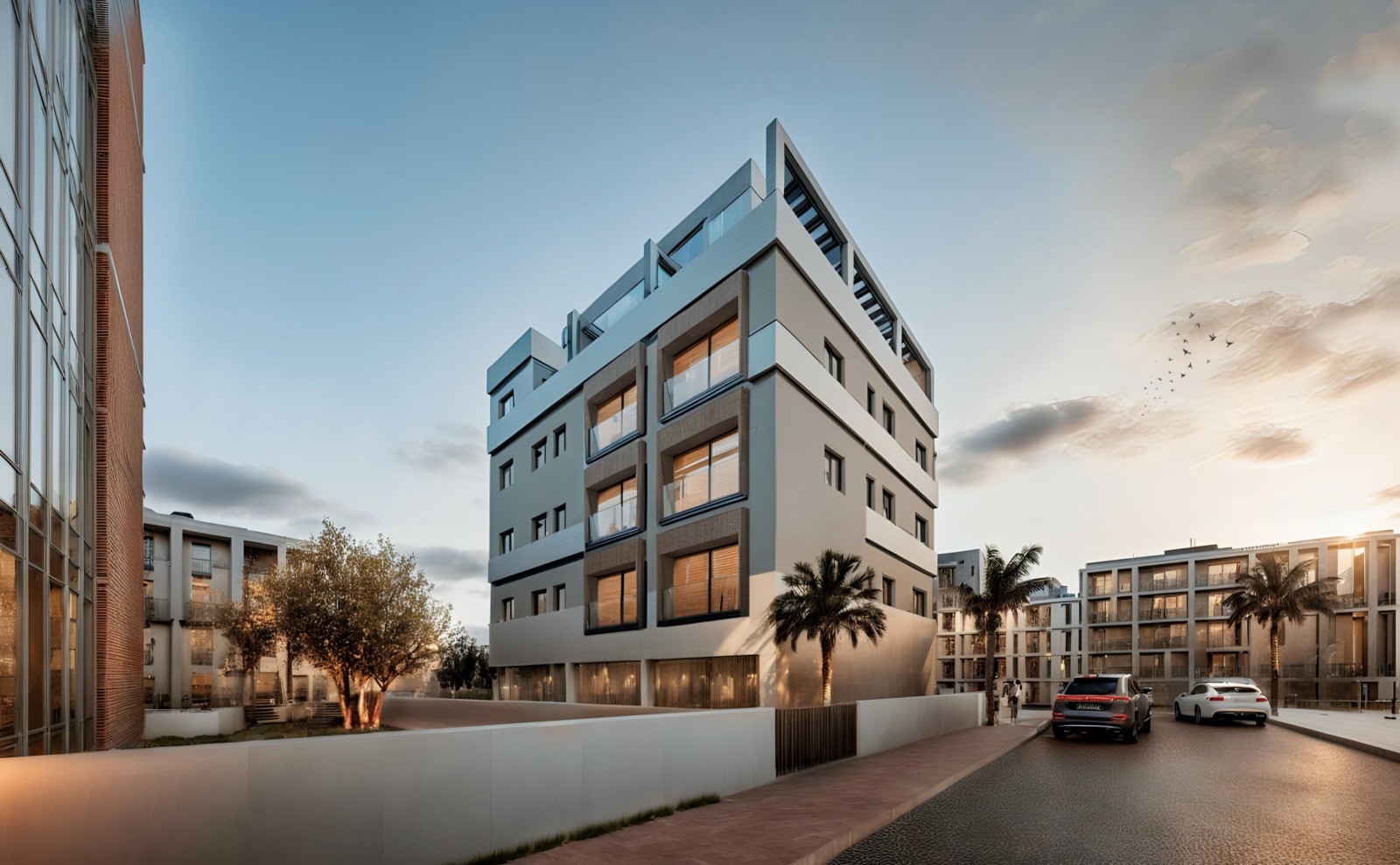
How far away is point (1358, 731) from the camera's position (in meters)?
23.8

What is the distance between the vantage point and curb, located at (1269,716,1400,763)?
55.6 feet

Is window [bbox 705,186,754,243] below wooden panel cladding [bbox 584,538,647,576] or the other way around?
the other way around

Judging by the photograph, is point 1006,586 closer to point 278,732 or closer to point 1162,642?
point 278,732

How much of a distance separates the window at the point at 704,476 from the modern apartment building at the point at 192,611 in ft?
118

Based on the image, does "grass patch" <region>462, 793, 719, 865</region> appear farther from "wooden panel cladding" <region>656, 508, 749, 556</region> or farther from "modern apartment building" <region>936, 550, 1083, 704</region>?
"modern apartment building" <region>936, 550, 1083, 704</region>

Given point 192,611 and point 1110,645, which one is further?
point 1110,645

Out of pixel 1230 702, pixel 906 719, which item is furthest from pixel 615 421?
pixel 1230 702

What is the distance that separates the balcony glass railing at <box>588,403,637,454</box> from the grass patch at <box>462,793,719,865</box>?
1688 centimetres

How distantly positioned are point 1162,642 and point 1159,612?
271 cm

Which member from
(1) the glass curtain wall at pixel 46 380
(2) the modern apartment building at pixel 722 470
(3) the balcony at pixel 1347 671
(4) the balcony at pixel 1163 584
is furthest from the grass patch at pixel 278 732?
(4) the balcony at pixel 1163 584

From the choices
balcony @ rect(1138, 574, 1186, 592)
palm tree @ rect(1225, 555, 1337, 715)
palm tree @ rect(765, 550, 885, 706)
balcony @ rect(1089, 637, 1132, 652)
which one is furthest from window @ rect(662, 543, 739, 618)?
balcony @ rect(1089, 637, 1132, 652)

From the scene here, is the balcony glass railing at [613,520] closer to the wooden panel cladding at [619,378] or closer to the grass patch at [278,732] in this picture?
the wooden panel cladding at [619,378]

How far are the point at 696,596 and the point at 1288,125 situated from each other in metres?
17.4

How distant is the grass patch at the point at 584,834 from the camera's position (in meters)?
7.46
